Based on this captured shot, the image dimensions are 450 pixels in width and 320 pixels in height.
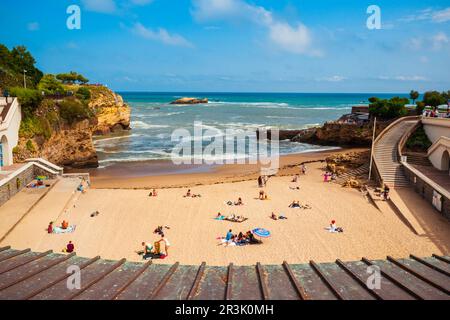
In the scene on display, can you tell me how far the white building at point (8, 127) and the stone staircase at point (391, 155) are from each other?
23.5m

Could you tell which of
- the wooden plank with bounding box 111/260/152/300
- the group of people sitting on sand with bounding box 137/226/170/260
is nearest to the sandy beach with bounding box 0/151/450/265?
the group of people sitting on sand with bounding box 137/226/170/260

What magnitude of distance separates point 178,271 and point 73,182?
18.9m

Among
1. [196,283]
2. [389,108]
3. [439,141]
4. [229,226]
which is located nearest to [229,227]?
[229,226]

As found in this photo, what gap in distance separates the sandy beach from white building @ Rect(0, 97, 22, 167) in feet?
19.1

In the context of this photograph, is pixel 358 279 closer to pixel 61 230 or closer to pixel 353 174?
pixel 61 230

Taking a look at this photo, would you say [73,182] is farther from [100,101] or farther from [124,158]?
[100,101]

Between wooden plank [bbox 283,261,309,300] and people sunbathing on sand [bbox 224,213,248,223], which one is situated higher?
wooden plank [bbox 283,261,309,300]

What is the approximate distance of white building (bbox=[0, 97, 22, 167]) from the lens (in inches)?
901

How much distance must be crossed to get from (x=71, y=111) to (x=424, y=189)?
26971 mm

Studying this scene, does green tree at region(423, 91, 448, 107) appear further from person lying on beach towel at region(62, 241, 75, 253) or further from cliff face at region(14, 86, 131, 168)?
person lying on beach towel at region(62, 241, 75, 253)

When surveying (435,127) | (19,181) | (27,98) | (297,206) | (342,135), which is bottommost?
(297,206)

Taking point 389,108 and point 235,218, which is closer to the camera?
point 235,218

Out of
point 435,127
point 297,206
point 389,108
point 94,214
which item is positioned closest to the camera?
point 94,214

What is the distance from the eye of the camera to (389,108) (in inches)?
1572
